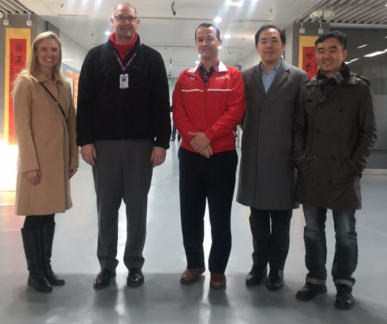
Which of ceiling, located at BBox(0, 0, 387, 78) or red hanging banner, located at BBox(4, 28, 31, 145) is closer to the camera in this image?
ceiling, located at BBox(0, 0, 387, 78)

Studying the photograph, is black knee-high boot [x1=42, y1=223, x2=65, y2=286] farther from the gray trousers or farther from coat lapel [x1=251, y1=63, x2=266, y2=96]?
coat lapel [x1=251, y1=63, x2=266, y2=96]

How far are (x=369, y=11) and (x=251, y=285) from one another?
22.6 feet

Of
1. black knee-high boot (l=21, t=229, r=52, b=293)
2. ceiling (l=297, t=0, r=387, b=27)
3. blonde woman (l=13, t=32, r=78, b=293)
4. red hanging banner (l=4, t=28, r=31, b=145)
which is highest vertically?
ceiling (l=297, t=0, r=387, b=27)

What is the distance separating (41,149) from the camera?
246 centimetres

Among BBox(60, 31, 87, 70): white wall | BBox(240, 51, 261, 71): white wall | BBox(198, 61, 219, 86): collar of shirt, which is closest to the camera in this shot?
BBox(198, 61, 219, 86): collar of shirt

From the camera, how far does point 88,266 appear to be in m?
2.94

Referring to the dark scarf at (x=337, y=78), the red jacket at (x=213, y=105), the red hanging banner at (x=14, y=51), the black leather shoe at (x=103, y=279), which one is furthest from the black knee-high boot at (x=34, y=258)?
the red hanging banner at (x=14, y=51)

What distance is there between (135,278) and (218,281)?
54 centimetres

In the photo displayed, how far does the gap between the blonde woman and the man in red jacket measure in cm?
74

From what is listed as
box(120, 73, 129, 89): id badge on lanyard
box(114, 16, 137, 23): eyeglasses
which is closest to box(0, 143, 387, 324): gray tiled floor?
box(120, 73, 129, 89): id badge on lanyard

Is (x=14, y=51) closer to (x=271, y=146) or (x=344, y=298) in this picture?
(x=271, y=146)

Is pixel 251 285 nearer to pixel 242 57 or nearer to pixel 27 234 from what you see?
pixel 27 234

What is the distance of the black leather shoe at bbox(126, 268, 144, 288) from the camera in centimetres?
259

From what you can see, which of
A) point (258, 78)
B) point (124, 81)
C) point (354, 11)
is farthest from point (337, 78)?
point (354, 11)
